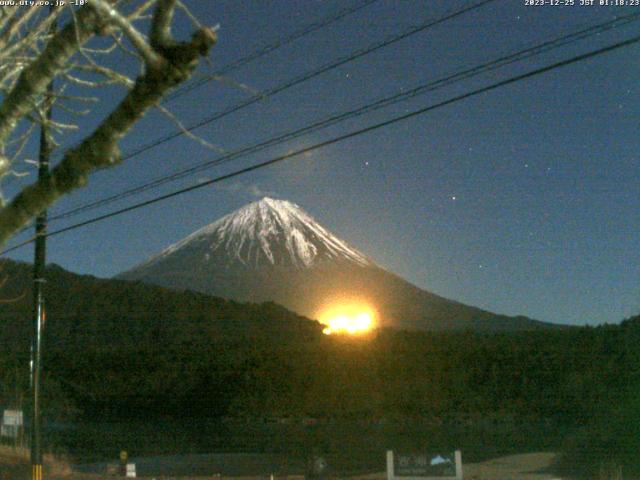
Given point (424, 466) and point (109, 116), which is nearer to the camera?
point (109, 116)

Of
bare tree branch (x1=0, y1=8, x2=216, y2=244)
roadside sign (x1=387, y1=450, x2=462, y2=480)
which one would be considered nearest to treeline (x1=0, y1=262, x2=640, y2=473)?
roadside sign (x1=387, y1=450, x2=462, y2=480)

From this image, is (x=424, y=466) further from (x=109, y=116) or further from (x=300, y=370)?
(x=300, y=370)

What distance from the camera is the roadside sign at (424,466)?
58.9 feet

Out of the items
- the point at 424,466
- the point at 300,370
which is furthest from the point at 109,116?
the point at 300,370

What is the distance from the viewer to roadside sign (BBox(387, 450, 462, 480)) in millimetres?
17938

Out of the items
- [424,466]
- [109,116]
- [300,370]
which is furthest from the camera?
[300,370]

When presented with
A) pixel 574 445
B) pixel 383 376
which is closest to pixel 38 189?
pixel 574 445

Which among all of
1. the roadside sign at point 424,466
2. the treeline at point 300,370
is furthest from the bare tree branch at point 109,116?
the treeline at point 300,370

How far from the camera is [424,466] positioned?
1820cm

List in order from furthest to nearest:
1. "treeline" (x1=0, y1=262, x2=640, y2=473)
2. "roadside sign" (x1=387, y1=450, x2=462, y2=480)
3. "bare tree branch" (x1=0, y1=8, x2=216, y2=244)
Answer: "treeline" (x1=0, y1=262, x2=640, y2=473)
"roadside sign" (x1=387, y1=450, x2=462, y2=480)
"bare tree branch" (x1=0, y1=8, x2=216, y2=244)

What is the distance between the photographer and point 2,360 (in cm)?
4994

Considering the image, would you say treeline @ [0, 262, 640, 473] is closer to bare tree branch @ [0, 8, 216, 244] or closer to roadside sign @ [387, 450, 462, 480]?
roadside sign @ [387, 450, 462, 480]

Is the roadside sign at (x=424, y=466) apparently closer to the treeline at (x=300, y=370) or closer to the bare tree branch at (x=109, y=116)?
the bare tree branch at (x=109, y=116)

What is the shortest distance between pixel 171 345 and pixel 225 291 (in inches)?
3288
